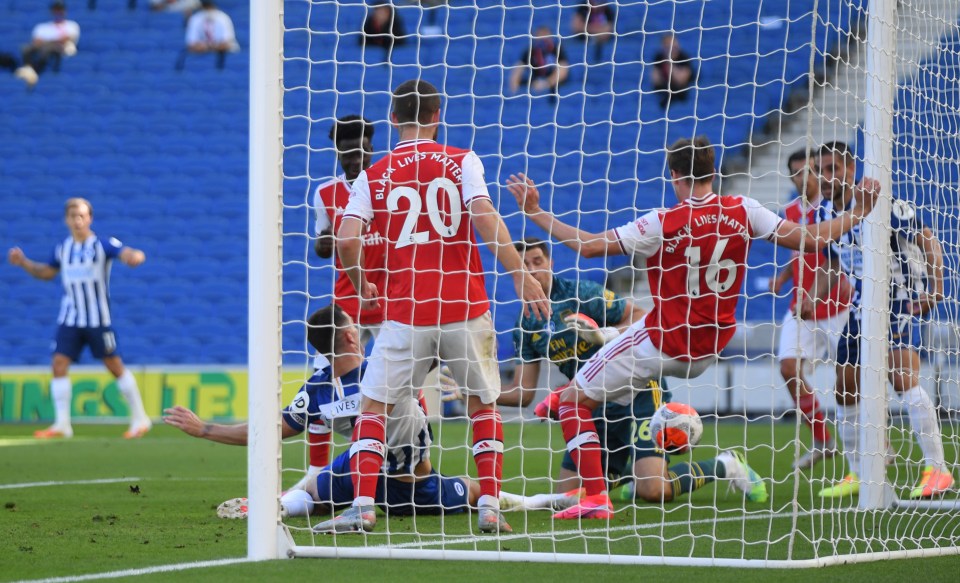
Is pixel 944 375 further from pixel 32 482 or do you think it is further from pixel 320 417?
pixel 32 482

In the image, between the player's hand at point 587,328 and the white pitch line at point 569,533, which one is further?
the player's hand at point 587,328

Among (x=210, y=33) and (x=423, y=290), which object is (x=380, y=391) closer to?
(x=423, y=290)

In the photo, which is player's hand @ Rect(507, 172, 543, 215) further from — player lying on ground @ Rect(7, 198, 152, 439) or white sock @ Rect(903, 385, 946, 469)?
player lying on ground @ Rect(7, 198, 152, 439)

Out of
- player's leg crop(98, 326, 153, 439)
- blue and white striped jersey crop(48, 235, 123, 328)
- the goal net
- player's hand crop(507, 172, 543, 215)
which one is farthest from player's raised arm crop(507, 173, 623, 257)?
player's leg crop(98, 326, 153, 439)

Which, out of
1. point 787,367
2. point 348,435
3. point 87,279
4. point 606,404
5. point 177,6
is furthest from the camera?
point 177,6

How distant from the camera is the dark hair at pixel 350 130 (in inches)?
259

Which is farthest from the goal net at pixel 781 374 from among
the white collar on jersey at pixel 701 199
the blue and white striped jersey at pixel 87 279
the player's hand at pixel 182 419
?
the blue and white striped jersey at pixel 87 279

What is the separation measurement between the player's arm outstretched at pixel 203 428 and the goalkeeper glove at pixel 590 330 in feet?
4.99

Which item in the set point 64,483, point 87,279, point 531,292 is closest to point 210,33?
point 87,279

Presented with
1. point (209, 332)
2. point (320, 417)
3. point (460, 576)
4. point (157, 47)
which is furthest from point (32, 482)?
point (157, 47)

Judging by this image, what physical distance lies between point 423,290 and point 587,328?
152 centimetres

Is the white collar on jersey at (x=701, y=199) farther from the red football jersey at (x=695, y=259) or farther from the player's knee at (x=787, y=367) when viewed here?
the player's knee at (x=787, y=367)

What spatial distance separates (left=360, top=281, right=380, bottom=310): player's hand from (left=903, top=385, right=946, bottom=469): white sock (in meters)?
3.22

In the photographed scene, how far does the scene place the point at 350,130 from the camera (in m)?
6.79
